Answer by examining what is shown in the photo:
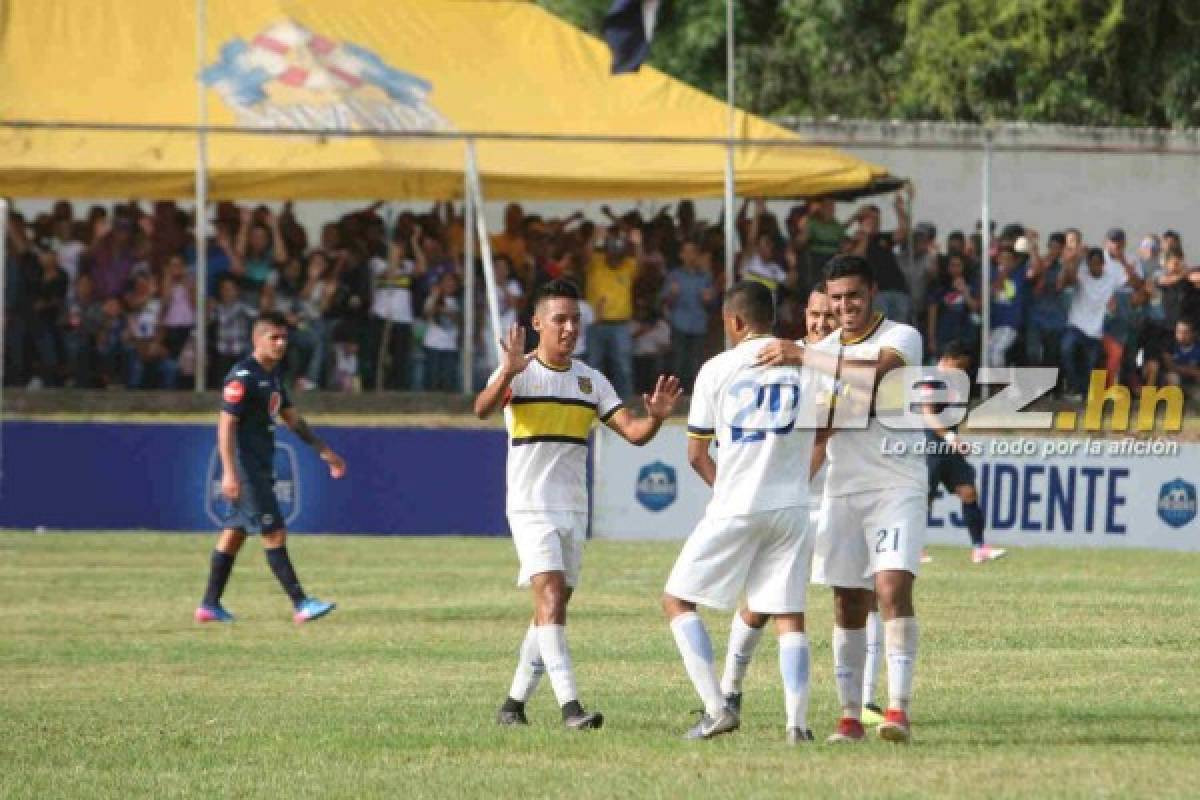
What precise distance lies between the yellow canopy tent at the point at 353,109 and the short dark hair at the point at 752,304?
14138 mm

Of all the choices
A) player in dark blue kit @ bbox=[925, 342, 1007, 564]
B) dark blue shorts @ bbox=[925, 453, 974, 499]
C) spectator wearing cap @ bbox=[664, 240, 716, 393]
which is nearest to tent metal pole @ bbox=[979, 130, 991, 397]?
player in dark blue kit @ bbox=[925, 342, 1007, 564]

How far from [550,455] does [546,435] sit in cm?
9

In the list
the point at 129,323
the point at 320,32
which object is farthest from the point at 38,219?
the point at 320,32

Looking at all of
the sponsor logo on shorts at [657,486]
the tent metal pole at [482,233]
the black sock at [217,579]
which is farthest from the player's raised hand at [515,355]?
the tent metal pole at [482,233]

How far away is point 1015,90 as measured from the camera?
130 feet

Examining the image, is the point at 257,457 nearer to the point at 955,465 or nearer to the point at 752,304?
the point at 955,465

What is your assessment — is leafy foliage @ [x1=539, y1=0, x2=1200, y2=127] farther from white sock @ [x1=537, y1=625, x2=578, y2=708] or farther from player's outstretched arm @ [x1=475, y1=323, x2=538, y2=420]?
white sock @ [x1=537, y1=625, x2=578, y2=708]

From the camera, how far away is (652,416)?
11.6 m

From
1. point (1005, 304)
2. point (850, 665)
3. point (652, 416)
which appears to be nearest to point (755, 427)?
point (652, 416)

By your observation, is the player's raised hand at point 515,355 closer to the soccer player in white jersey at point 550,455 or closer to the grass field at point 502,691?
the soccer player in white jersey at point 550,455

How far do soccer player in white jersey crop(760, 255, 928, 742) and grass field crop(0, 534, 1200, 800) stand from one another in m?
0.37

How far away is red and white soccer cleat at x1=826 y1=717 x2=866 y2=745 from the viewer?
35.3ft

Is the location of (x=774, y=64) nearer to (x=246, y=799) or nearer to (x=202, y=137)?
(x=202, y=137)

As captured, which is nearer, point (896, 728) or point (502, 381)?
point (896, 728)
